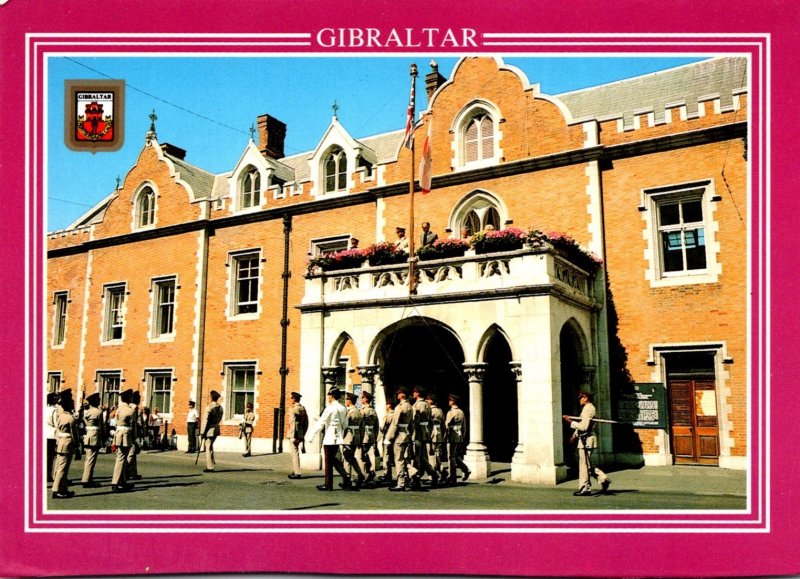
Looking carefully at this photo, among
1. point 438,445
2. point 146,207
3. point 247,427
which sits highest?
point 146,207

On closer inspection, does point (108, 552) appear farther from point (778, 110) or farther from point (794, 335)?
point (778, 110)

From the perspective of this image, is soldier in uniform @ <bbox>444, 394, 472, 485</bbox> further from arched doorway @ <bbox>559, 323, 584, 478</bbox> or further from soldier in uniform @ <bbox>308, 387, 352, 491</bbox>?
arched doorway @ <bbox>559, 323, 584, 478</bbox>

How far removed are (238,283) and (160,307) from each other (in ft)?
7.34

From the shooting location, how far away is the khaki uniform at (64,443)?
9094 millimetres

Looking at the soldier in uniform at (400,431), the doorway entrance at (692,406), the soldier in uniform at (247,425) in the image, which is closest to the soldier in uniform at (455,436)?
the soldier in uniform at (400,431)

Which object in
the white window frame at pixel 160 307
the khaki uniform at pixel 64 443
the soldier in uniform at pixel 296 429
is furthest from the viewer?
the white window frame at pixel 160 307

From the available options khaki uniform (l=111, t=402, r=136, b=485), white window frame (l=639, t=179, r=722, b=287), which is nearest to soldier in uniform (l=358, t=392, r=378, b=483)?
khaki uniform (l=111, t=402, r=136, b=485)

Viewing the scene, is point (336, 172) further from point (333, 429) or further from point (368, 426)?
point (333, 429)

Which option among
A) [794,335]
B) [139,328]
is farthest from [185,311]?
[794,335]

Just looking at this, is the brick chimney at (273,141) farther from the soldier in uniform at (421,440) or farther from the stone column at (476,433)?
the soldier in uniform at (421,440)

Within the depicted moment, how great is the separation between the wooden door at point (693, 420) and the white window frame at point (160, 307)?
42.2ft

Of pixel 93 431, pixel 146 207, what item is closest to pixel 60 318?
pixel 93 431

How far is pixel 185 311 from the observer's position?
60.8 feet

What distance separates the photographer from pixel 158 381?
18.5 meters
